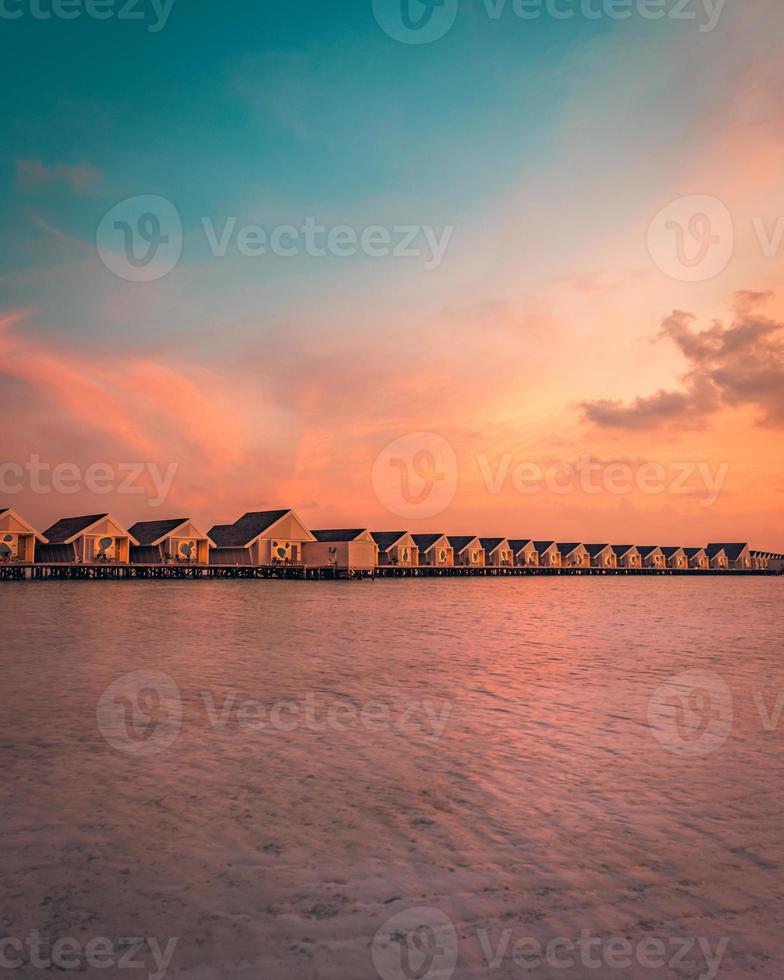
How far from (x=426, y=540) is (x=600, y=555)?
39.3 m

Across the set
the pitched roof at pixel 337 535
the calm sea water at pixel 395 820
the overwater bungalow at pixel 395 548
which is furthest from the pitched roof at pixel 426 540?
the calm sea water at pixel 395 820

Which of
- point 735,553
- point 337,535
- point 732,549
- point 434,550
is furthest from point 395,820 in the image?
point 735,553

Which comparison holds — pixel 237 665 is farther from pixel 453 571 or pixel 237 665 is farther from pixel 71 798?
pixel 453 571

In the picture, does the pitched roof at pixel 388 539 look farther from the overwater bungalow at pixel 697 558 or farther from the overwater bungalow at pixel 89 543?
the overwater bungalow at pixel 697 558

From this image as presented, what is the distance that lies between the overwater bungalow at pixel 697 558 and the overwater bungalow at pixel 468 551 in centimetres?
5851

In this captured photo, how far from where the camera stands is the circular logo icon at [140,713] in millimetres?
8492

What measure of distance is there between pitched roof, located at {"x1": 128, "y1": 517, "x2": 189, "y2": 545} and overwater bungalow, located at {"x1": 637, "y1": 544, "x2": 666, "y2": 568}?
87.5 meters

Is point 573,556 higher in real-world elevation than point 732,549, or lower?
lower

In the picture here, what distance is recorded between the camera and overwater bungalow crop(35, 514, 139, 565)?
55469mm

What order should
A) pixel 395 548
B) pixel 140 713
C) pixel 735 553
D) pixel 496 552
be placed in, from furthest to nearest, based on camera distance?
pixel 735 553 < pixel 496 552 < pixel 395 548 < pixel 140 713

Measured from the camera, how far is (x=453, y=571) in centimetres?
8981

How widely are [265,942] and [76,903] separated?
4.30 feet

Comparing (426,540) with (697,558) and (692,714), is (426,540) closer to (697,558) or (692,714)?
(697,558)

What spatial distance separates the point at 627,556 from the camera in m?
118
